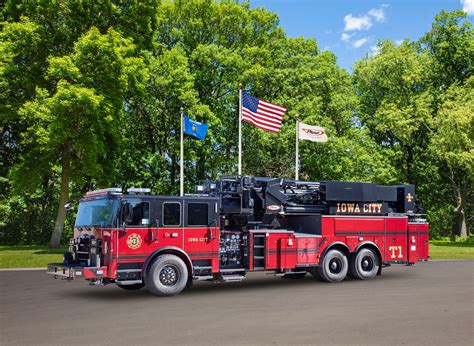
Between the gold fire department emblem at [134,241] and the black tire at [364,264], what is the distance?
743cm

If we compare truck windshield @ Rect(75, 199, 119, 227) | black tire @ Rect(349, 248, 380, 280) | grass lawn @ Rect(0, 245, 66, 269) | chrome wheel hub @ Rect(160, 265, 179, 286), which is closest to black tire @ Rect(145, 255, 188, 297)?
chrome wheel hub @ Rect(160, 265, 179, 286)

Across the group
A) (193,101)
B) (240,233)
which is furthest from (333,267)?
(193,101)

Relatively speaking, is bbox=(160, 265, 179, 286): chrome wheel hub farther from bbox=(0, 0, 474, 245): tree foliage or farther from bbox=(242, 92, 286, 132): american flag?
bbox=(0, 0, 474, 245): tree foliage

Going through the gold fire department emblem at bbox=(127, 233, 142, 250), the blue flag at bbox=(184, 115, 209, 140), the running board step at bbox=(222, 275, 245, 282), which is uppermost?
the blue flag at bbox=(184, 115, 209, 140)

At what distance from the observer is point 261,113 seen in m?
26.2

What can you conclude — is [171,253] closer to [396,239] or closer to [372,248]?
[372,248]

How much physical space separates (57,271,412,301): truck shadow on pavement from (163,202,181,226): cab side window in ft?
6.02

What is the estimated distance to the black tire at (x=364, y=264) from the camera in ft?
58.0

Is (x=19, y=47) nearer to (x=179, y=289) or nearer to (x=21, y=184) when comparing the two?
(x=21, y=184)

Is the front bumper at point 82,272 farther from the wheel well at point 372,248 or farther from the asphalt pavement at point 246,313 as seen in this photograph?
the wheel well at point 372,248

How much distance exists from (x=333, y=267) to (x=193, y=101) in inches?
874

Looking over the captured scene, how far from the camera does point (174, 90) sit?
37.5 m

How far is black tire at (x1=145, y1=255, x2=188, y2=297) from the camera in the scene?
13625 millimetres

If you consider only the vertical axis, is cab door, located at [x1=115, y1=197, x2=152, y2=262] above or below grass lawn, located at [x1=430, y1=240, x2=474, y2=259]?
above
